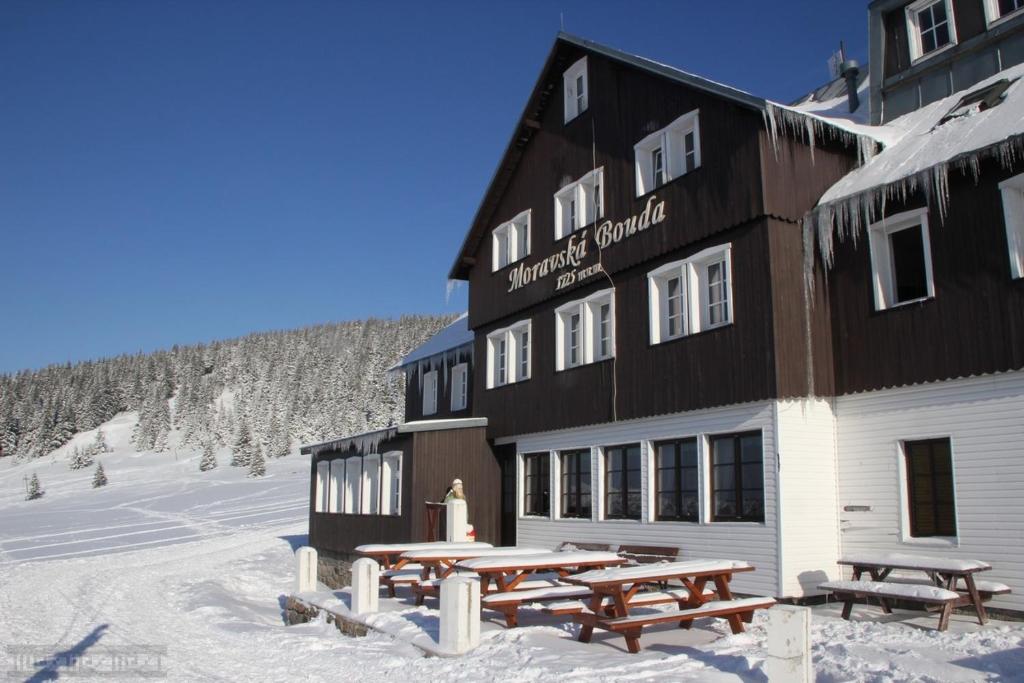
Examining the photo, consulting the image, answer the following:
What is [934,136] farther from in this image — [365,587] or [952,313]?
[365,587]

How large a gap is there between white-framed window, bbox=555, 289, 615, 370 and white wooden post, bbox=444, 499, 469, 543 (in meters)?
3.70

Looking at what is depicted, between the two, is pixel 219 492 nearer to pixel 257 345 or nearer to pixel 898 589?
pixel 898 589

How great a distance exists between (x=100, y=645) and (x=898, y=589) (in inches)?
429

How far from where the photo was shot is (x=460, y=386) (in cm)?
2655

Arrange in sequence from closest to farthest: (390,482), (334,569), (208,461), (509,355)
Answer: (509,355), (390,482), (334,569), (208,461)

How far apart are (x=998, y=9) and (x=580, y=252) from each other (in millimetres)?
8498

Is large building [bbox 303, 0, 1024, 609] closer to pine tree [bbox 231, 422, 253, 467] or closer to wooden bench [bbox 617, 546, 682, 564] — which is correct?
wooden bench [bbox 617, 546, 682, 564]

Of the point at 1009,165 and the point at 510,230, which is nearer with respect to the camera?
the point at 1009,165

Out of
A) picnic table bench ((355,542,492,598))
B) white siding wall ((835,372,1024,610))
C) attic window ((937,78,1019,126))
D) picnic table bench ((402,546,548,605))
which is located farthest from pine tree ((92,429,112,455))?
attic window ((937,78,1019,126))

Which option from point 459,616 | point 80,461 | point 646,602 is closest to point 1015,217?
point 646,602

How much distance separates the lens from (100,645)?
1245 centimetres

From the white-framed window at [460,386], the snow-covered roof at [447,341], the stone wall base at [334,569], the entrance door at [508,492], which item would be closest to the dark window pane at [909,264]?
the entrance door at [508,492]

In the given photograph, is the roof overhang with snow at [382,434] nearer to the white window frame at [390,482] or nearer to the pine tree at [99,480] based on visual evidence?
the white window frame at [390,482]

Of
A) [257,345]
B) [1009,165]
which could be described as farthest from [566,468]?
[257,345]
